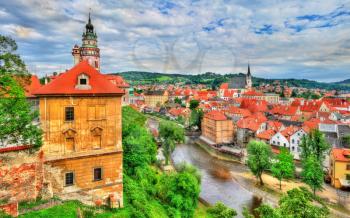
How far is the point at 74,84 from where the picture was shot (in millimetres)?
18781

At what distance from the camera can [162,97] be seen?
14738 centimetres

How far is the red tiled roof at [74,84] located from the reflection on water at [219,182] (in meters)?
21.0

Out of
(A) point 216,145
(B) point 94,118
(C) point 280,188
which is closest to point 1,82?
(B) point 94,118

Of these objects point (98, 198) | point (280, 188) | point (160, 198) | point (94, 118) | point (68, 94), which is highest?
point (68, 94)

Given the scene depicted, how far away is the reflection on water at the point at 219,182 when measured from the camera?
33.1m

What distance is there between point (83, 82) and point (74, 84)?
0.64m

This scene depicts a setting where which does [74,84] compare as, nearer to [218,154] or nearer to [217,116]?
[218,154]

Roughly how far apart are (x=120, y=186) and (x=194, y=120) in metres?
64.2

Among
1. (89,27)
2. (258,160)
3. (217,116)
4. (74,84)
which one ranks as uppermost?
(89,27)

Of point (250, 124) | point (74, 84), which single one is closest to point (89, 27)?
point (74, 84)

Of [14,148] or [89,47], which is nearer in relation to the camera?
[14,148]

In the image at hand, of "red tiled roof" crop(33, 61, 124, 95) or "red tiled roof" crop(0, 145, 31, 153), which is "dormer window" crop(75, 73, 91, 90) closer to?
"red tiled roof" crop(33, 61, 124, 95)

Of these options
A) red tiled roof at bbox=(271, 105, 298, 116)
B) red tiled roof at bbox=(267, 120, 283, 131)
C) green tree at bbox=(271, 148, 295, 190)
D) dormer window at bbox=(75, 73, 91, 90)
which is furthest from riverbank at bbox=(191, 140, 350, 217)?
red tiled roof at bbox=(271, 105, 298, 116)

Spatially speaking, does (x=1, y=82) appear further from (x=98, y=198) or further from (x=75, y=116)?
(x=98, y=198)
